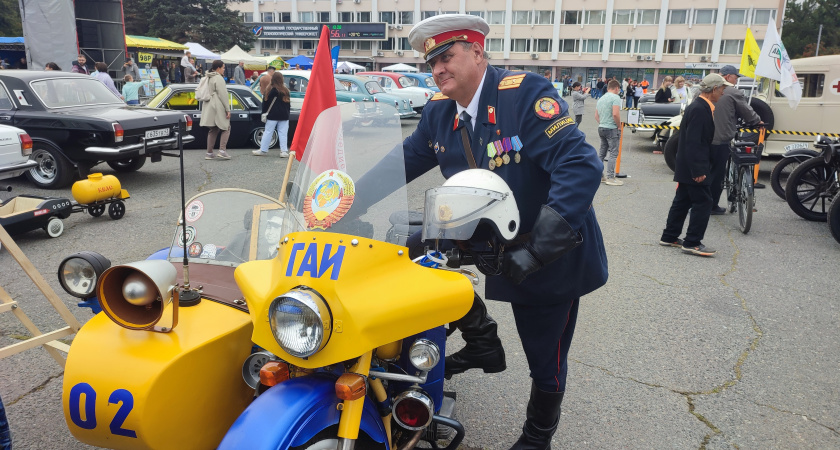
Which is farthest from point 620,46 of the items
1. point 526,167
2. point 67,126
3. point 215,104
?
point 526,167

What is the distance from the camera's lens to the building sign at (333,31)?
232 feet

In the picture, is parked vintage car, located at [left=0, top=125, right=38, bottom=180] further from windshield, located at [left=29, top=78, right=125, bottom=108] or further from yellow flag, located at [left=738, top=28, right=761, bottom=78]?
yellow flag, located at [left=738, top=28, right=761, bottom=78]

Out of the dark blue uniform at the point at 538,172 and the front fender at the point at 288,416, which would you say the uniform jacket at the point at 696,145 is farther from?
the front fender at the point at 288,416

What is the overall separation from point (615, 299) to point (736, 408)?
1.71 metres

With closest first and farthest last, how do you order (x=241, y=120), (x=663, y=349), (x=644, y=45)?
1. (x=663, y=349)
2. (x=241, y=120)
3. (x=644, y=45)

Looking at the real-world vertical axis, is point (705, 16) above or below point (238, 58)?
above

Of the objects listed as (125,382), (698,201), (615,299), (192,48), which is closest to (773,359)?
(615,299)

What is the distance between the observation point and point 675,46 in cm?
6078

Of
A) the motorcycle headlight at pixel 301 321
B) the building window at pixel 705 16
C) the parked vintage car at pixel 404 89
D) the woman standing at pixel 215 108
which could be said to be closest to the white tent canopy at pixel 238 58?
the parked vintage car at pixel 404 89

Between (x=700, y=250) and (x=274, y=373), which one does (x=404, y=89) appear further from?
(x=274, y=373)

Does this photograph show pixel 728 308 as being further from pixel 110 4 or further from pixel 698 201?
pixel 110 4

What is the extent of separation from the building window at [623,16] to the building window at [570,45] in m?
4.37

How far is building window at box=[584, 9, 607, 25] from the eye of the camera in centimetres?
6281

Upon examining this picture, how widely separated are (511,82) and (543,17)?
68.1 metres
